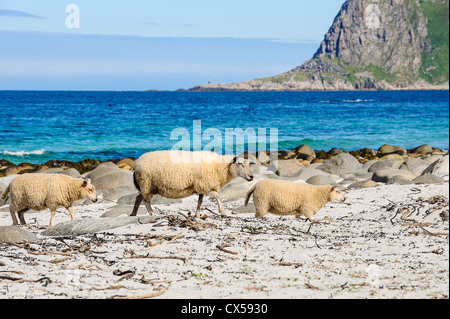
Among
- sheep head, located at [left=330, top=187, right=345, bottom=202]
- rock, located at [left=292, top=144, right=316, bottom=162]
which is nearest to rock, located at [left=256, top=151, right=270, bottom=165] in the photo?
rock, located at [left=292, top=144, right=316, bottom=162]

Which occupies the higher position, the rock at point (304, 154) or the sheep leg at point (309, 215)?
the sheep leg at point (309, 215)

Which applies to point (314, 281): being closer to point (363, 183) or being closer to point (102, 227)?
point (102, 227)

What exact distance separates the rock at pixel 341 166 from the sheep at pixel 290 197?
10.7 metres

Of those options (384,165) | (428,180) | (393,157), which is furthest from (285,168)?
(393,157)

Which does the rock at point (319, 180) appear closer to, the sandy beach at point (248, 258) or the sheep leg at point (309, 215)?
the sandy beach at point (248, 258)

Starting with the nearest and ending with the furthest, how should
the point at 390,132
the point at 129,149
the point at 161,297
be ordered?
the point at 161,297 → the point at 129,149 → the point at 390,132

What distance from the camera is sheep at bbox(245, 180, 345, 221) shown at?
1150 centimetres

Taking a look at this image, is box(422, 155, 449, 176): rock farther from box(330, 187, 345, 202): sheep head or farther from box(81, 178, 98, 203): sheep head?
box(81, 178, 98, 203): sheep head

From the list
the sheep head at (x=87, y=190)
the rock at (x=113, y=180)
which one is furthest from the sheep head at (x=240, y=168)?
the rock at (x=113, y=180)

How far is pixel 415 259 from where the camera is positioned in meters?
8.74

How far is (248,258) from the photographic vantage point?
8898mm

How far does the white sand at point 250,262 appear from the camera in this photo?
7.37 metres
